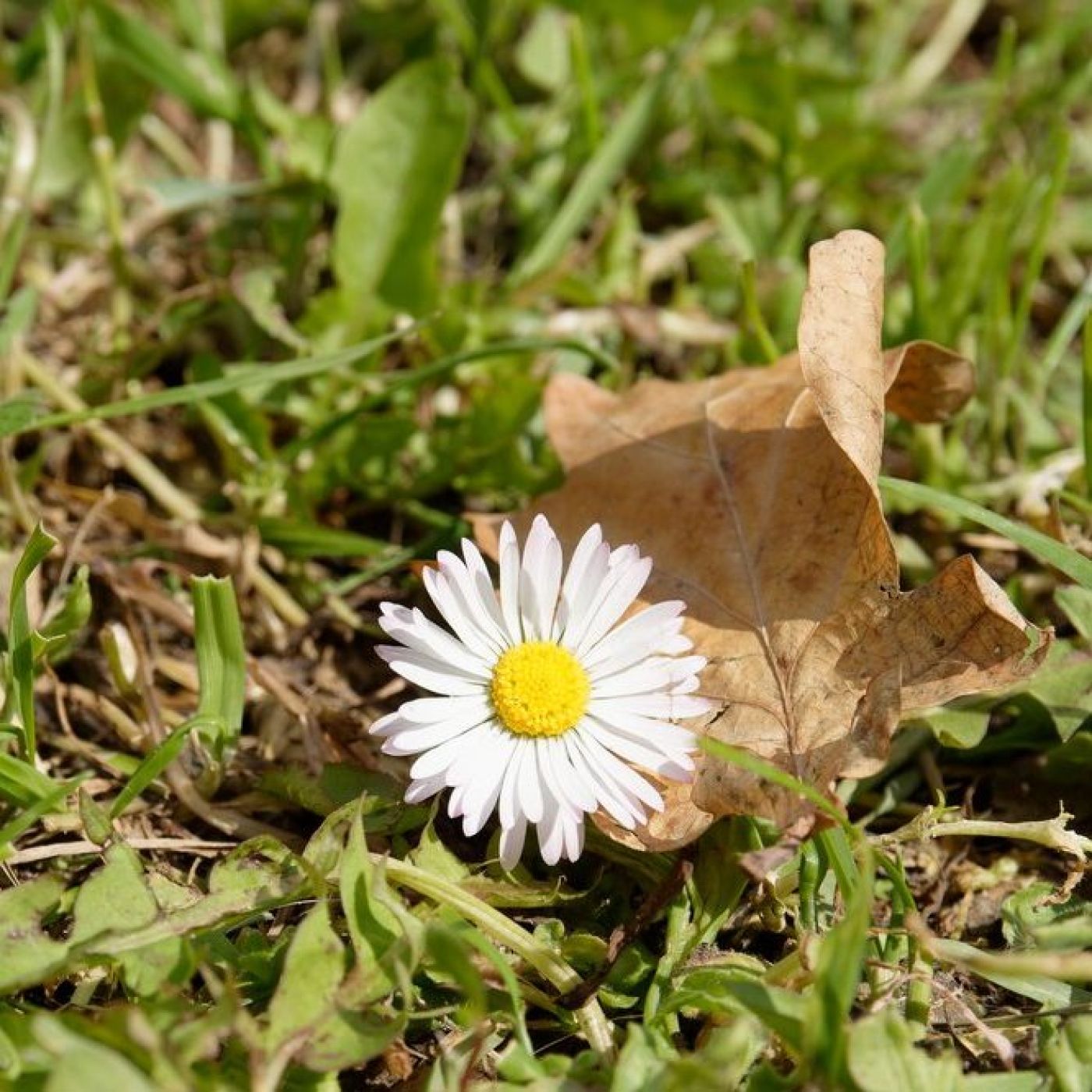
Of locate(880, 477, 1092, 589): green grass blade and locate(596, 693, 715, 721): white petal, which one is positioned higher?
locate(880, 477, 1092, 589): green grass blade

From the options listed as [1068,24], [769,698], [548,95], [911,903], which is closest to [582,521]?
[769,698]

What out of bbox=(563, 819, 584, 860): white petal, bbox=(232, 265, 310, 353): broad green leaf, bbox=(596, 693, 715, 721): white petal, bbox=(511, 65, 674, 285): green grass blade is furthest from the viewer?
bbox=(511, 65, 674, 285): green grass blade

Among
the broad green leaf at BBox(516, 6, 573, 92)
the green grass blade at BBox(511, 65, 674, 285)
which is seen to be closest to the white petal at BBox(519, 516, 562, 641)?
the green grass blade at BBox(511, 65, 674, 285)

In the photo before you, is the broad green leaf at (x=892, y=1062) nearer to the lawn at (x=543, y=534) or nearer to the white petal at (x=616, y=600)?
the lawn at (x=543, y=534)

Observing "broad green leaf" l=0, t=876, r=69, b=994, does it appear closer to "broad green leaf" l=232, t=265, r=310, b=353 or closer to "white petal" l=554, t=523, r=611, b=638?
"white petal" l=554, t=523, r=611, b=638

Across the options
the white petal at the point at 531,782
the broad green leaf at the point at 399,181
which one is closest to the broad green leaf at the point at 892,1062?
the white petal at the point at 531,782

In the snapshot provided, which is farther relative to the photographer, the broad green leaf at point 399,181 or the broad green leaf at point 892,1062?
the broad green leaf at point 399,181

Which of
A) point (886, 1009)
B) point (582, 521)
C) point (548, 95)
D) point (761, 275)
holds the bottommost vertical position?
point (886, 1009)

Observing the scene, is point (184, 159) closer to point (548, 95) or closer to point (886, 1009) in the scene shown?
point (548, 95)
